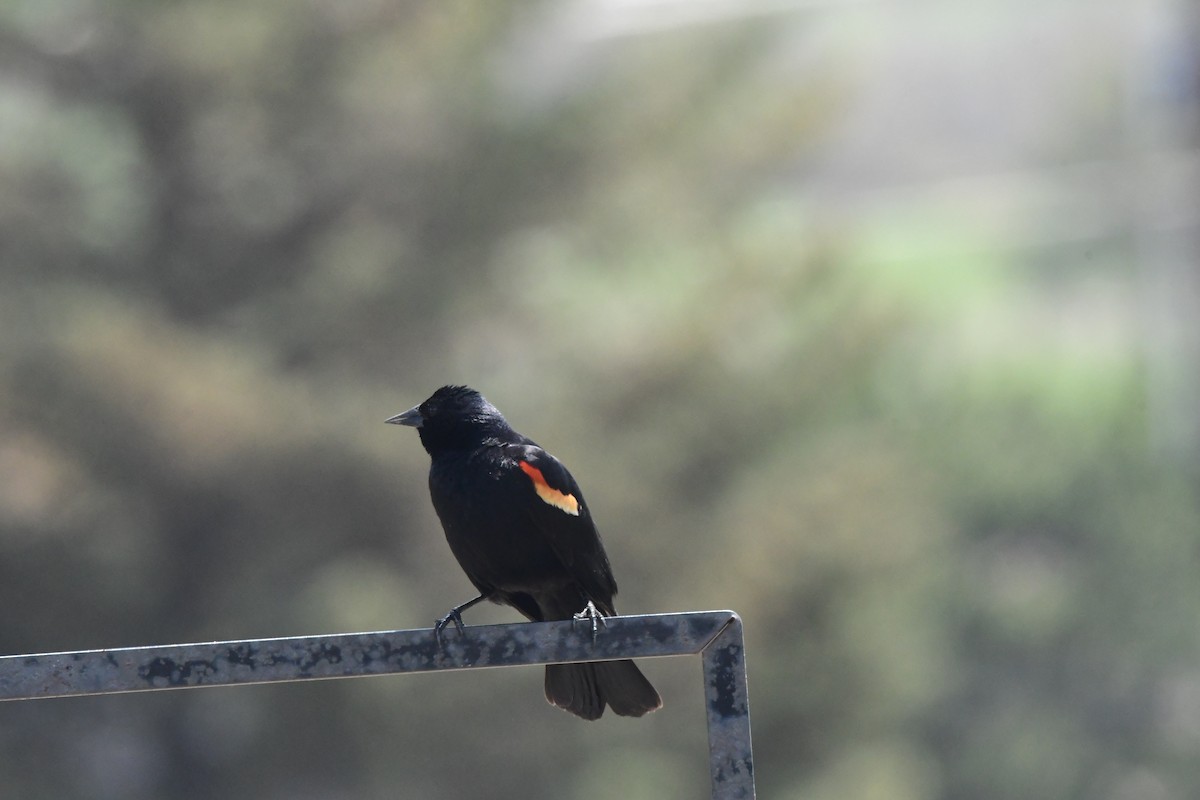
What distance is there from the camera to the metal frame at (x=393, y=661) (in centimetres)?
218

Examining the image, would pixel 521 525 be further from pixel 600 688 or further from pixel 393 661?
pixel 393 661

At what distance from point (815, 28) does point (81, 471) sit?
22.9 ft

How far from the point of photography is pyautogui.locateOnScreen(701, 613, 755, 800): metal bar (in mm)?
2168

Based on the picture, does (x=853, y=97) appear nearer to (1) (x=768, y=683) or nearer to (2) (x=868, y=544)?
(2) (x=868, y=544)

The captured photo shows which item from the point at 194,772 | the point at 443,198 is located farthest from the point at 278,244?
the point at 194,772

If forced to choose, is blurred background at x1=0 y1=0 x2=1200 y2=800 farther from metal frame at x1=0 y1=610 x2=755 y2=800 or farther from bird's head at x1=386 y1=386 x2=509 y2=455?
metal frame at x1=0 y1=610 x2=755 y2=800

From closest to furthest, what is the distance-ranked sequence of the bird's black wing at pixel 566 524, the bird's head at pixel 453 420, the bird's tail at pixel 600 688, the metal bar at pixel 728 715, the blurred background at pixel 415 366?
the metal bar at pixel 728 715 → the bird's tail at pixel 600 688 → the bird's black wing at pixel 566 524 → the bird's head at pixel 453 420 → the blurred background at pixel 415 366

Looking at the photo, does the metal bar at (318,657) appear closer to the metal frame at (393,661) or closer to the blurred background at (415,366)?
the metal frame at (393,661)

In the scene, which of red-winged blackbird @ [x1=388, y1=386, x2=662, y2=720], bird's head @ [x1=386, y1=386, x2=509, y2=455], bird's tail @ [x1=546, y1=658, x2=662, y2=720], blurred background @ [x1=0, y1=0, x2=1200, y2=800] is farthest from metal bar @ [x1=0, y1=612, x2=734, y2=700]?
blurred background @ [x1=0, y1=0, x2=1200, y2=800]

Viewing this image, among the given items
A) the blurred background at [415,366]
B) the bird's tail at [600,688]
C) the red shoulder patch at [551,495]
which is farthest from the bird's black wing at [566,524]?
the blurred background at [415,366]

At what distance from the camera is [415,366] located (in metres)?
10.7

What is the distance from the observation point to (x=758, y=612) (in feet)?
34.2

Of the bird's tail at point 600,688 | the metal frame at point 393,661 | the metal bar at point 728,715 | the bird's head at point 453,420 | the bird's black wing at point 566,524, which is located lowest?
the metal bar at point 728,715

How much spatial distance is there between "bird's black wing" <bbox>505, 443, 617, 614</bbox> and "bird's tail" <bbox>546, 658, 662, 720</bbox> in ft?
1.24
